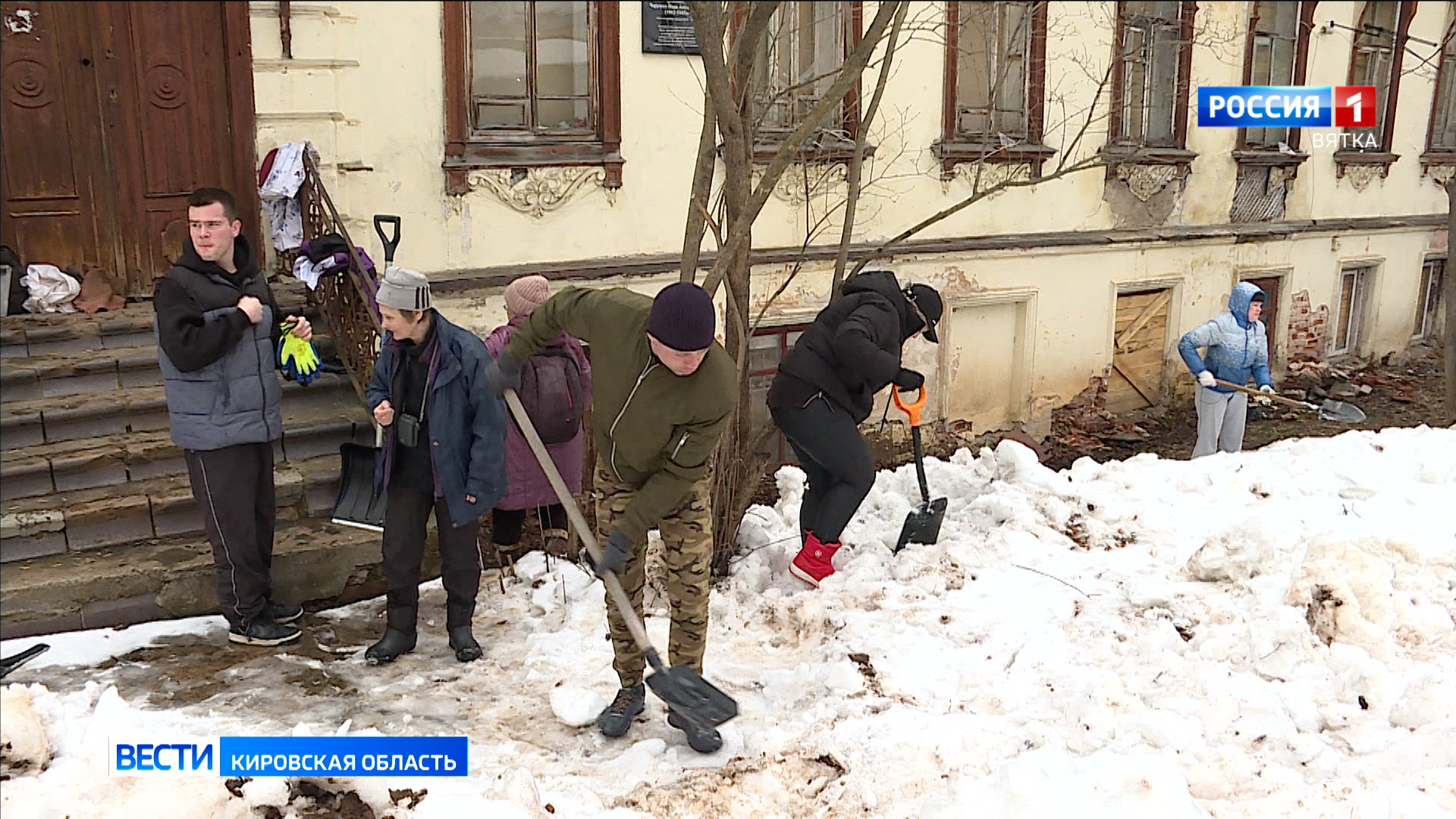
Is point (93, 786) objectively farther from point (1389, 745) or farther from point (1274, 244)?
point (1274, 244)

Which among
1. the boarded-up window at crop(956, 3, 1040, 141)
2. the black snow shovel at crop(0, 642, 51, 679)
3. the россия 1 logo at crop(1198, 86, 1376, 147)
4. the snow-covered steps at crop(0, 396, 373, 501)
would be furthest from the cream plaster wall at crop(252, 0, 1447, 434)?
the black snow shovel at crop(0, 642, 51, 679)

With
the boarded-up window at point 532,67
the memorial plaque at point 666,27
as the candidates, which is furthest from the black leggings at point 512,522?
the memorial plaque at point 666,27

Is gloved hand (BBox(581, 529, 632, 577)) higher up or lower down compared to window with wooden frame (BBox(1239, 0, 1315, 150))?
lower down

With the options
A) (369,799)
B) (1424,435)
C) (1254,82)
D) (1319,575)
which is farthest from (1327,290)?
(369,799)

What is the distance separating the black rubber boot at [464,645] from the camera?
4.88m

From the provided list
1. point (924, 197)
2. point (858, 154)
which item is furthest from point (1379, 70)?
point (858, 154)

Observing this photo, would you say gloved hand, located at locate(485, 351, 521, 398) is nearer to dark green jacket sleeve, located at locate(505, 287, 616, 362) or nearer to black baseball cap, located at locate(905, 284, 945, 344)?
dark green jacket sleeve, located at locate(505, 287, 616, 362)

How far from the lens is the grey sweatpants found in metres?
8.45

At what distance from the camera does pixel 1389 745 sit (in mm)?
3775

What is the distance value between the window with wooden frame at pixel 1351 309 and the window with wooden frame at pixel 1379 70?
4.23ft
